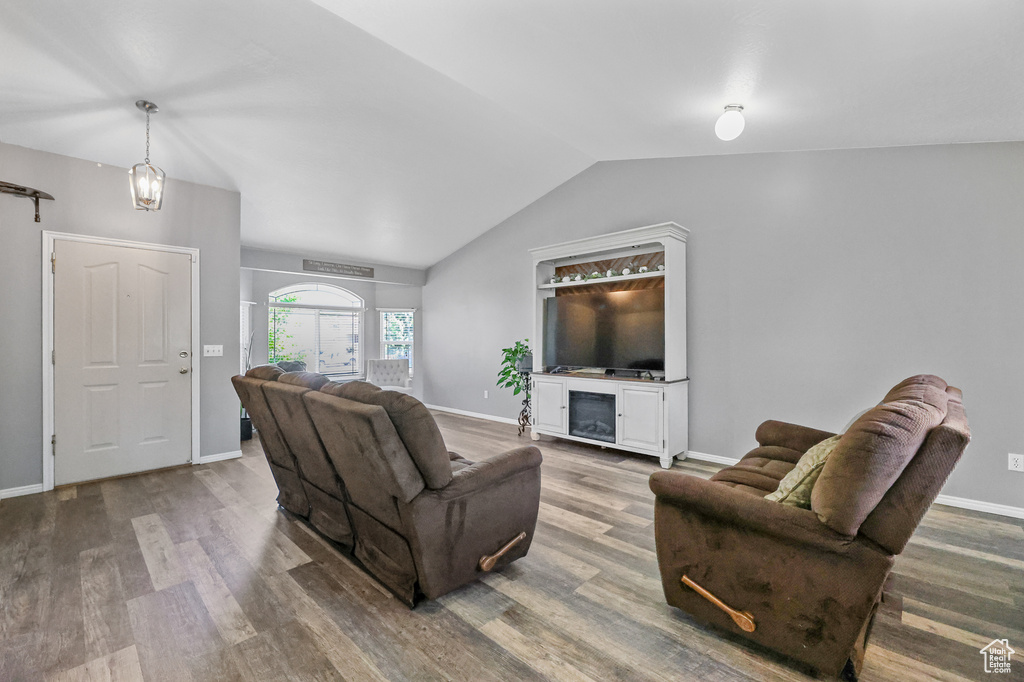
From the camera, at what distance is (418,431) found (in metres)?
1.81

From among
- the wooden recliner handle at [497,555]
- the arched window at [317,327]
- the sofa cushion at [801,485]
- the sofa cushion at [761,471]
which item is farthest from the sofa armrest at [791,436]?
the arched window at [317,327]

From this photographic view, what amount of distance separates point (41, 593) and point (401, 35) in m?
3.40

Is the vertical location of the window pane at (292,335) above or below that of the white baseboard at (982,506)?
above

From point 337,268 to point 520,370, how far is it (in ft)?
11.1

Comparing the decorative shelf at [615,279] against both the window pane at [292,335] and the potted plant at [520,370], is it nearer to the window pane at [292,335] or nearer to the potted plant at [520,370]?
the potted plant at [520,370]

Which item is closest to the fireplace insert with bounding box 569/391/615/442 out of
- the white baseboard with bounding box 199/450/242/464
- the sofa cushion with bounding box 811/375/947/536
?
the sofa cushion with bounding box 811/375/947/536

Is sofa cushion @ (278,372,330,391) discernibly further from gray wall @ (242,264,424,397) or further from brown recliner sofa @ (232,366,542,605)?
gray wall @ (242,264,424,397)

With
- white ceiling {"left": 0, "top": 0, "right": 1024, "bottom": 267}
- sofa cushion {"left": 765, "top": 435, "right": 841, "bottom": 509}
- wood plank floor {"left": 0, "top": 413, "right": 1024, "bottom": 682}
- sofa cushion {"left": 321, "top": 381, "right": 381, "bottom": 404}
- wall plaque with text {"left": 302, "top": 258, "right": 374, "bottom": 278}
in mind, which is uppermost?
white ceiling {"left": 0, "top": 0, "right": 1024, "bottom": 267}

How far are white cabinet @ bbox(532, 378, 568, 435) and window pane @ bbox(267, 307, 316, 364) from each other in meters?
4.60

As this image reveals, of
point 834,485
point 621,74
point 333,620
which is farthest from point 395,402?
point 621,74

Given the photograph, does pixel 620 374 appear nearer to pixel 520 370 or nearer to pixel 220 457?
pixel 520 370

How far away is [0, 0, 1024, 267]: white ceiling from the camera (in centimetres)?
206

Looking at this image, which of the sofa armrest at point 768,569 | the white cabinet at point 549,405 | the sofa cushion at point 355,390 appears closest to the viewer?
the sofa armrest at point 768,569

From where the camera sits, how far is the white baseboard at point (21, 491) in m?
3.35
